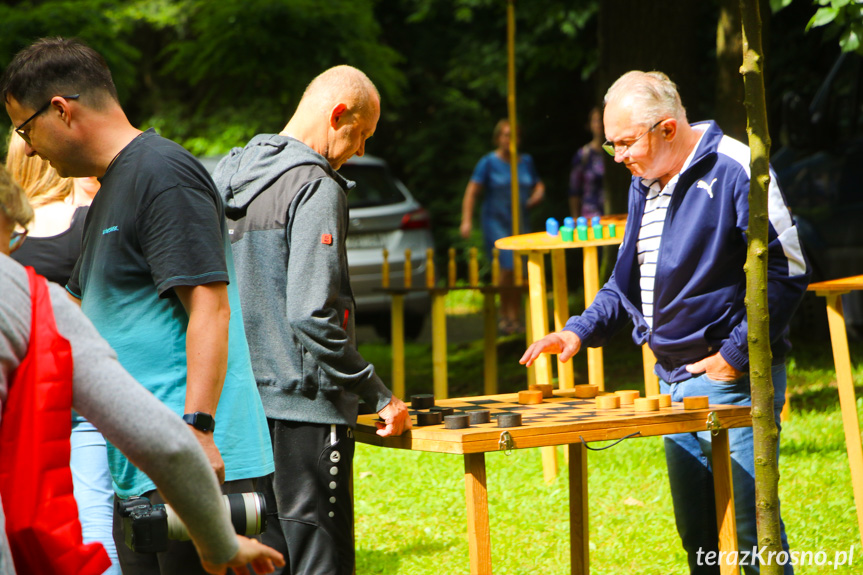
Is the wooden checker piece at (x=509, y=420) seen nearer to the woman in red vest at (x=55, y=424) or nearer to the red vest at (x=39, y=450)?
the woman in red vest at (x=55, y=424)

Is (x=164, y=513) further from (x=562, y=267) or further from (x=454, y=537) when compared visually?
(x=562, y=267)

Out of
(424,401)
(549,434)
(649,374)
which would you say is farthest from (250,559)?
(649,374)

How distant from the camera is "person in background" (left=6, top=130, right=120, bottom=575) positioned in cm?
350

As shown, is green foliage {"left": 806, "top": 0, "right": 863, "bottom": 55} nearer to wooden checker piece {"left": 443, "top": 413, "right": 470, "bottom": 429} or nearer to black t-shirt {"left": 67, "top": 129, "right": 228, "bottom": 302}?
wooden checker piece {"left": 443, "top": 413, "right": 470, "bottom": 429}

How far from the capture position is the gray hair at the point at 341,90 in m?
3.09

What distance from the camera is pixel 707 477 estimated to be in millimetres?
3402

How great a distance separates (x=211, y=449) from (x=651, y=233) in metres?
1.85

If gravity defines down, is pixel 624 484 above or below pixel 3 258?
below

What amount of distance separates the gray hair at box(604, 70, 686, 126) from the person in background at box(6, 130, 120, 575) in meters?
1.87

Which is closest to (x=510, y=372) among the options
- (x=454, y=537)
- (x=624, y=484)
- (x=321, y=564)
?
(x=624, y=484)

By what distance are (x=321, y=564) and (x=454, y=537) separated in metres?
2.10

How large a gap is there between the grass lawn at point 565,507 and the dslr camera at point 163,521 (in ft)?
8.52

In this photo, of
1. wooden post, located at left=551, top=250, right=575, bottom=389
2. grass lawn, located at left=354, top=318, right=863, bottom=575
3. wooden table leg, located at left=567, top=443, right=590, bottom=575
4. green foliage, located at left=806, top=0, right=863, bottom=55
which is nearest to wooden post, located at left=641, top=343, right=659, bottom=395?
wooden post, located at left=551, top=250, right=575, bottom=389

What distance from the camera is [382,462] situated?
6.47m
